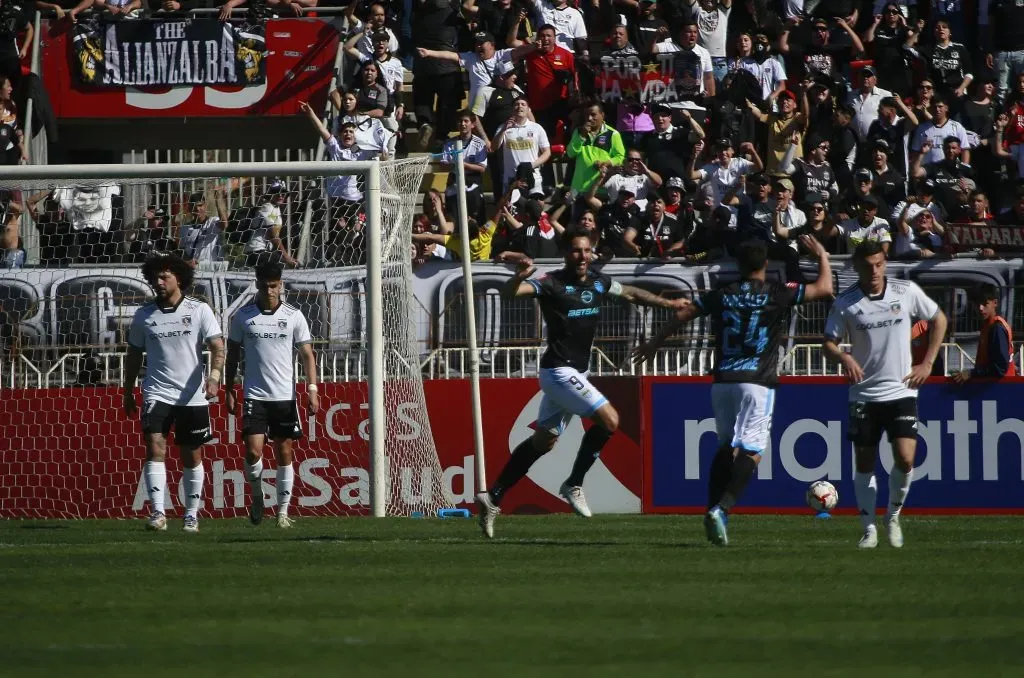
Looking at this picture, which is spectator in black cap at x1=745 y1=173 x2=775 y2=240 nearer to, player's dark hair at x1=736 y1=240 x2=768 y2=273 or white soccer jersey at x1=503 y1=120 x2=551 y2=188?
white soccer jersey at x1=503 y1=120 x2=551 y2=188

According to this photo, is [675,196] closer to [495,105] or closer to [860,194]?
[860,194]

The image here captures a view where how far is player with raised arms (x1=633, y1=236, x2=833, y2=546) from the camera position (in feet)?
36.0

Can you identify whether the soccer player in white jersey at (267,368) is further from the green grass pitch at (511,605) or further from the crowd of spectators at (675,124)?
the crowd of spectators at (675,124)

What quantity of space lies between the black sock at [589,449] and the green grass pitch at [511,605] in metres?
0.83

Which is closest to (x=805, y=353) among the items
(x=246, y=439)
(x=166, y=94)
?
(x=246, y=439)

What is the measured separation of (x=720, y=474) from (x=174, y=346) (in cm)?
505

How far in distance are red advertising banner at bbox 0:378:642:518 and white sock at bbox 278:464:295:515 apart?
208 centimetres

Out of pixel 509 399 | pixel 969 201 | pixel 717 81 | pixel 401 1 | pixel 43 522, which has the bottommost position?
pixel 43 522

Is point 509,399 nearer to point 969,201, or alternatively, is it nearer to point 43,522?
point 43,522

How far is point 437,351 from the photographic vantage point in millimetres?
16609

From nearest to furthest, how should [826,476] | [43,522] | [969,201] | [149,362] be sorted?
[149,362]
[43,522]
[826,476]
[969,201]

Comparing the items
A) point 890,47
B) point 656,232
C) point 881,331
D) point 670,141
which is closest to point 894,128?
point 890,47

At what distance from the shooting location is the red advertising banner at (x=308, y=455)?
53.1 feet

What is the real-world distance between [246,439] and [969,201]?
1031 cm
